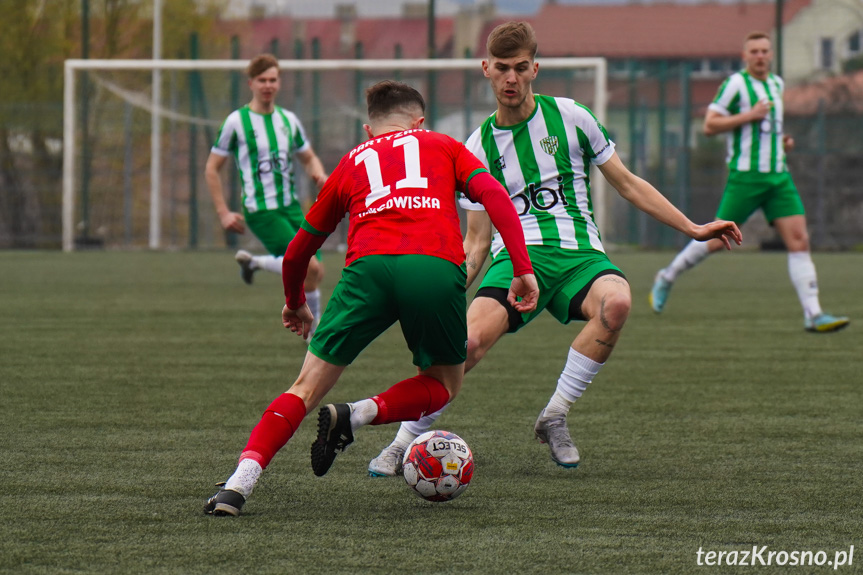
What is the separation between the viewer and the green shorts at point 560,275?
4871 millimetres

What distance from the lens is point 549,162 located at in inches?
197

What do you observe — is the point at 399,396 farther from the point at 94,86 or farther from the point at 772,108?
the point at 94,86

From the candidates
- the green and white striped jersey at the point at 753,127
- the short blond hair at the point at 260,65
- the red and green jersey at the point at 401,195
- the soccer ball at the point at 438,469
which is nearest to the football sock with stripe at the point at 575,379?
the soccer ball at the point at 438,469

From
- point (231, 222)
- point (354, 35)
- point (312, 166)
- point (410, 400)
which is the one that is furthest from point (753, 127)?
point (354, 35)

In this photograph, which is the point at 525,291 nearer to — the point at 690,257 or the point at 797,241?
the point at 797,241

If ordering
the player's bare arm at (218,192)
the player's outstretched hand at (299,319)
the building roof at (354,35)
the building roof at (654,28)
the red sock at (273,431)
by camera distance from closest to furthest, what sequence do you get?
the red sock at (273,431) < the player's outstretched hand at (299,319) < the player's bare arm at (218,192) < the building roof at (354,35) < the building roof at (654,28)

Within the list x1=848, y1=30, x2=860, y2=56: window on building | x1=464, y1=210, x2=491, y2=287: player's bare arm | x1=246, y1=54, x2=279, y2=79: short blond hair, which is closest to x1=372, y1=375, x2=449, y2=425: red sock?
x1=464, y1=210, x2=491, y2=287: player's bare arm

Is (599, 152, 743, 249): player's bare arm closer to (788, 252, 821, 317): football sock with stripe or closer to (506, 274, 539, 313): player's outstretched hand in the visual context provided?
(506, 274, 539, 313): player's outstretched hand

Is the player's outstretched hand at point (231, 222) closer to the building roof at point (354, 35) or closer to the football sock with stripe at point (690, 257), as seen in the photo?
the football sock with stripe at point (690, 257)

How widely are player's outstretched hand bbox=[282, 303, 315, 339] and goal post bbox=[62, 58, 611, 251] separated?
14.8 m

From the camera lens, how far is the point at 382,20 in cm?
2383

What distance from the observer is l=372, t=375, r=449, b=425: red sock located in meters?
4.03

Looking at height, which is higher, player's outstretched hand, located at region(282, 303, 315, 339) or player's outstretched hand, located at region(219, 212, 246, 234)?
player's outstretched hand, located at region(282, 303, 315, 339)

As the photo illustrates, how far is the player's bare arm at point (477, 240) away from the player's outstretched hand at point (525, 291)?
936 millimetres
